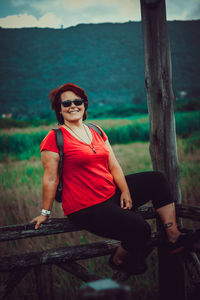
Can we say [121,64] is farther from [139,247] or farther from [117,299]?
[117,299]

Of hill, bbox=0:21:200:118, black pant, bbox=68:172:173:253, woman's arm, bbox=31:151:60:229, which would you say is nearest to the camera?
black pant, bbox=68:172:173:253

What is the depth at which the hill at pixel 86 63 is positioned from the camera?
7.66 metres

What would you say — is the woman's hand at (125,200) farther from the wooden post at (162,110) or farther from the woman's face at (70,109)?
the woman's face at (70,109)

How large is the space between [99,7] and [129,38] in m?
3.73

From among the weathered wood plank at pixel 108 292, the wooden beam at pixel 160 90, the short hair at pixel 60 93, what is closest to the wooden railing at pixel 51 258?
the wooden beam at pixel 160 90

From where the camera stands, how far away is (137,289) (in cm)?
267

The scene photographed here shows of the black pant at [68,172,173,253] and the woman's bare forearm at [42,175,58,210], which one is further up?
the woman's bare forearm at [42,175,58,210]

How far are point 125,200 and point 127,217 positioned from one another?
0.85 ft

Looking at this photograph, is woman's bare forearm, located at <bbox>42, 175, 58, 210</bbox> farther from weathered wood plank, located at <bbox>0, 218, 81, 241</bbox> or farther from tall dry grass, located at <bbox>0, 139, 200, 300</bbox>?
tall dry grass, located at <bbox>0, 139, 200, 300</bbox>

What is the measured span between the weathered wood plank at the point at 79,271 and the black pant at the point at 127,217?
1.23ft

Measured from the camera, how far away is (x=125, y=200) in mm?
1988

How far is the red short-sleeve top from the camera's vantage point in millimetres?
1839

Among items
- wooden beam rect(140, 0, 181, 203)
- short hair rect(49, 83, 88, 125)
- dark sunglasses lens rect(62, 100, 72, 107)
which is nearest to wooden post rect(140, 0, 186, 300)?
wooden beam rect(140, 0, 181, 203)

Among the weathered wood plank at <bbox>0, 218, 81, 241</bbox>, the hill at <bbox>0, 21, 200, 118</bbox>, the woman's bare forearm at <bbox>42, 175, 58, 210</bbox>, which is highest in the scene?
the hill at <bbox>0, 21, 200, 118</bbox>
